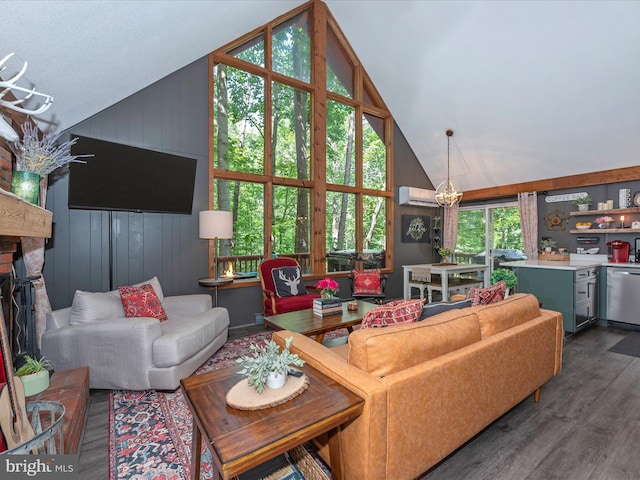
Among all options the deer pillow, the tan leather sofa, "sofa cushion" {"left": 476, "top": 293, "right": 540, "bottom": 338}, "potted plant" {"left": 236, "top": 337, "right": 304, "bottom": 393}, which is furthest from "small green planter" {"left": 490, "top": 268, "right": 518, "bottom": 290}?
"potted plant" {"left": 236, "top": 337, "right": 304, "bottom": 393}

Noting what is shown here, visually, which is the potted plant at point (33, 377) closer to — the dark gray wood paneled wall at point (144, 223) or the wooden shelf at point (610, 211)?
the dark gray wood paneled wall at point (144, 223)

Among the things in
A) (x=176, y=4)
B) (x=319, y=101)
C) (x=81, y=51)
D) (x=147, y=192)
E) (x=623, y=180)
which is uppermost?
(x=319, y=101)

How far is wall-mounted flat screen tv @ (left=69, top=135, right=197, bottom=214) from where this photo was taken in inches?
115

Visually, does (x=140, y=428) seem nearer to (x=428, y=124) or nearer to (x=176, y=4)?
(x=176, y=4)

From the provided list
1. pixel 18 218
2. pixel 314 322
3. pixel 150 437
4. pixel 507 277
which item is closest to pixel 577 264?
pixel 507 277

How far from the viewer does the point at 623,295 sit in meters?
4.21

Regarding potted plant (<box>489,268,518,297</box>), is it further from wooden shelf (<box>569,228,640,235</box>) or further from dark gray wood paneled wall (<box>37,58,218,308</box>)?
dark gray wood paneled wall (<box>37,58,218,308</box>)

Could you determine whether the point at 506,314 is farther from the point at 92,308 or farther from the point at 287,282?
the point at 92,308

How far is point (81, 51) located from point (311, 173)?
3278mm

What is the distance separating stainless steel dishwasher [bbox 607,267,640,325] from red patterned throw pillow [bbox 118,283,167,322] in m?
5.84

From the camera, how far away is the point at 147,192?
3.37 m

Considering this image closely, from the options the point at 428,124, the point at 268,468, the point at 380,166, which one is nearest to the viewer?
the point at 268,468

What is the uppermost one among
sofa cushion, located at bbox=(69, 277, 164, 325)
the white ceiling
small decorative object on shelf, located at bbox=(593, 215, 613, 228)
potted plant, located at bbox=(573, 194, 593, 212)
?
the white ceiling

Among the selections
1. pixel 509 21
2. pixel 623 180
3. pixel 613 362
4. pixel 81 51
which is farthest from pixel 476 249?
pixel 81 51
